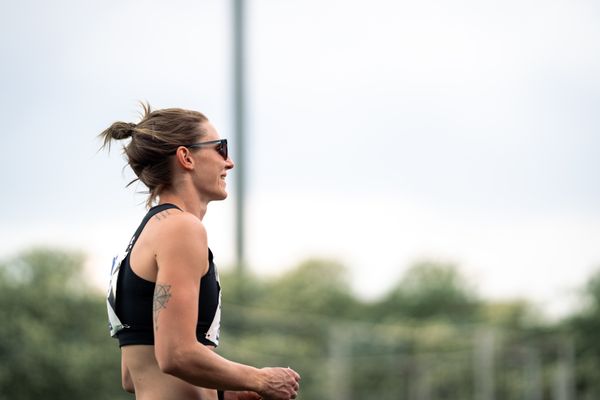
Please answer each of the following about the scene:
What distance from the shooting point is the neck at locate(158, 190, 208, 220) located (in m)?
3.60

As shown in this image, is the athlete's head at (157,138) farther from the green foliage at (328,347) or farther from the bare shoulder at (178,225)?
the green foliage at (328,347)

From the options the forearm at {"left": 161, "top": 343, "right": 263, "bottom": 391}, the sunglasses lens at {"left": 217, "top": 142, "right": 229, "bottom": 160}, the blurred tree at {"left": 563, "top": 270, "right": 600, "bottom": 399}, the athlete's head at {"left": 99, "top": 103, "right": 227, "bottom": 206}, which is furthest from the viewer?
the blurred tree at {"left": 563, "top": 270, "right": 600, "bottom": 399}

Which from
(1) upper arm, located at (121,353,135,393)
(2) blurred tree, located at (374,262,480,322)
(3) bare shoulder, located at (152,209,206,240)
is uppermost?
(3) bare shoulder, located at (152,209,206,240)

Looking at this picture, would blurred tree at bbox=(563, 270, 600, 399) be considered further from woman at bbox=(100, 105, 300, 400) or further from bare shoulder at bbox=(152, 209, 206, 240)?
bare shoulder at bbox=(152, 209, 206, 240)

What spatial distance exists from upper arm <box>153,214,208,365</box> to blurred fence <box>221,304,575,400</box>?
19.2 metres

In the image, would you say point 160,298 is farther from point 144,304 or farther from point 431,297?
point 431,297

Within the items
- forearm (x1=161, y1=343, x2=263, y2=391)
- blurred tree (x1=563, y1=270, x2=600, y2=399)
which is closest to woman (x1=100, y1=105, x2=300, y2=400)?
forearm (x1=161, y1=343, x2=263, y2=391)

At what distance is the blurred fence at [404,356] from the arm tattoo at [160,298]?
19.3m

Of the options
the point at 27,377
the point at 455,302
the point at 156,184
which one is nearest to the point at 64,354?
the point at 27,377

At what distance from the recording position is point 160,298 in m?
3.32

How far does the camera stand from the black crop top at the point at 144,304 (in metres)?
3.45

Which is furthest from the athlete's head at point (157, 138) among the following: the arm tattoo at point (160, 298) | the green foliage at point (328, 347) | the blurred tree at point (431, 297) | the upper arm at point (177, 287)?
the blurred tree at point (431, 297)

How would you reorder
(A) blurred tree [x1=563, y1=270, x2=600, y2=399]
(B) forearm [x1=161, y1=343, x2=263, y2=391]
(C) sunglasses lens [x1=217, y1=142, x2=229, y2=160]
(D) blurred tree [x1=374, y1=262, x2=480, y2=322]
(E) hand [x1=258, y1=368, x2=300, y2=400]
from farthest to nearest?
(D) blurred tree [x1=374, y1=262, x2=480, y2=322]
(A) blurred tree [x1=563, y1=270, x2=600, y2=399]
(C) sunglasses lens [x1=217, y1=142, x2=229, y2=160]
(E) hand [x1=258, y1=368, x2=300, y2=400]
(B) forearm [x1=161, y1=343, x2=263, y2=391]

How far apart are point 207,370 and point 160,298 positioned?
9.9 inches
